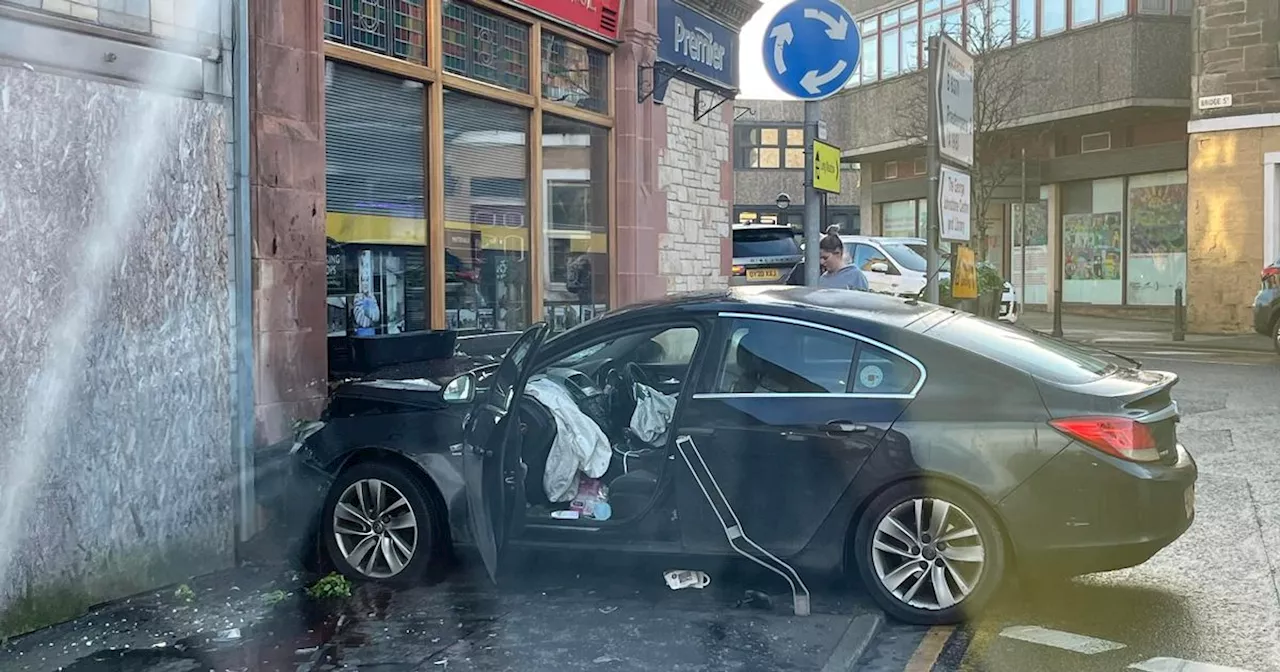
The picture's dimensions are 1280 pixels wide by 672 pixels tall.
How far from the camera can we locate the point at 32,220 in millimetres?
5254

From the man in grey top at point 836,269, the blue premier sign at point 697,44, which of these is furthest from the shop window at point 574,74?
the man in grey top at point 836,269

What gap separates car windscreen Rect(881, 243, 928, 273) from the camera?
18.6m

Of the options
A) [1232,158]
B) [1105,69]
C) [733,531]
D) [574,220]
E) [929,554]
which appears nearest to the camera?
[929,554]

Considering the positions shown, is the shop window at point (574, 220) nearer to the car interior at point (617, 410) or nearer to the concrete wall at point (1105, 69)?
the car interior at point (617, 410)

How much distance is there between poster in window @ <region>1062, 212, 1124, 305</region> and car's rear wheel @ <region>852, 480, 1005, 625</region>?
24.7 m

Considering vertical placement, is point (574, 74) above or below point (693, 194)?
above

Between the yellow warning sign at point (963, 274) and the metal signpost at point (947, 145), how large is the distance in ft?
0.74

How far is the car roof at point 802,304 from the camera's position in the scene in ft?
17.5

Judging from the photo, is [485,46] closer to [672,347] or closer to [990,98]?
[672,347]

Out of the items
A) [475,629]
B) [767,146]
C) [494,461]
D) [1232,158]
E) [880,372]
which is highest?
[767,146]

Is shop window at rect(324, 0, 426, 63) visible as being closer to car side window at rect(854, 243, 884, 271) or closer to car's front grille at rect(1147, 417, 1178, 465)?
car's front grille at rect(1147, 417, 1178, 465)

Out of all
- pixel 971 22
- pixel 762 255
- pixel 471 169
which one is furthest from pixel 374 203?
pixel 971 22

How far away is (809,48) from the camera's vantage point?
7570 mm

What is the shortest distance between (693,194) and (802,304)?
→ 743cm
